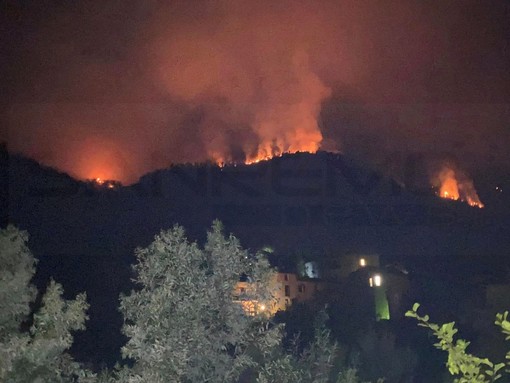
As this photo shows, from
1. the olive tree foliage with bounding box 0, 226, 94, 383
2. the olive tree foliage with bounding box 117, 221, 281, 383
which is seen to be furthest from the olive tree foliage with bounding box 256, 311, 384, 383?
the olive tree foliage with bounding box 0, 226, 94, 383

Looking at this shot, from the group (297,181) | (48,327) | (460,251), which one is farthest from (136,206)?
(48,327)

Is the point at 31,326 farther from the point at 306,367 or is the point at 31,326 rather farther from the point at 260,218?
the point at 260,218

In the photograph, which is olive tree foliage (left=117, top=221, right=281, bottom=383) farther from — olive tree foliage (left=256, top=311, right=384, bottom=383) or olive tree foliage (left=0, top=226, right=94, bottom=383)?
olive tree foliage (left=0, top=226, right=94, bottom=383)

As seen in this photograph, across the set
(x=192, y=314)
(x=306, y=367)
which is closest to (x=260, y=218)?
(x=306, y=367)

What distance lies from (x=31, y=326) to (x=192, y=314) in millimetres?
1856

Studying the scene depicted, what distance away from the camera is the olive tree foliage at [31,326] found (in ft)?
18.7

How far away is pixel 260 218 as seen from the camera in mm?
50156

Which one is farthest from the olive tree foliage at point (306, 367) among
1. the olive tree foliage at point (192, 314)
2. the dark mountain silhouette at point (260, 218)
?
the dark mountain silhouette at point (260, 218)

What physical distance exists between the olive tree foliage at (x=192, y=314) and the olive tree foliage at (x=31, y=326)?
2.26 ft

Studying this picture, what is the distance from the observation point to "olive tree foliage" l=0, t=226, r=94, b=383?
18.7 ft

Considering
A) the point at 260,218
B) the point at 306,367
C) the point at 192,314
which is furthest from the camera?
the point at 260,218

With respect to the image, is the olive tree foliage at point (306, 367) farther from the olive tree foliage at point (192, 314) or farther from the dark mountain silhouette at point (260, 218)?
the dark mountain silhouette at point (260, 218)

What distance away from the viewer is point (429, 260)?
147 ft

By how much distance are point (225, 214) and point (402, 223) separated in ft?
51.4
